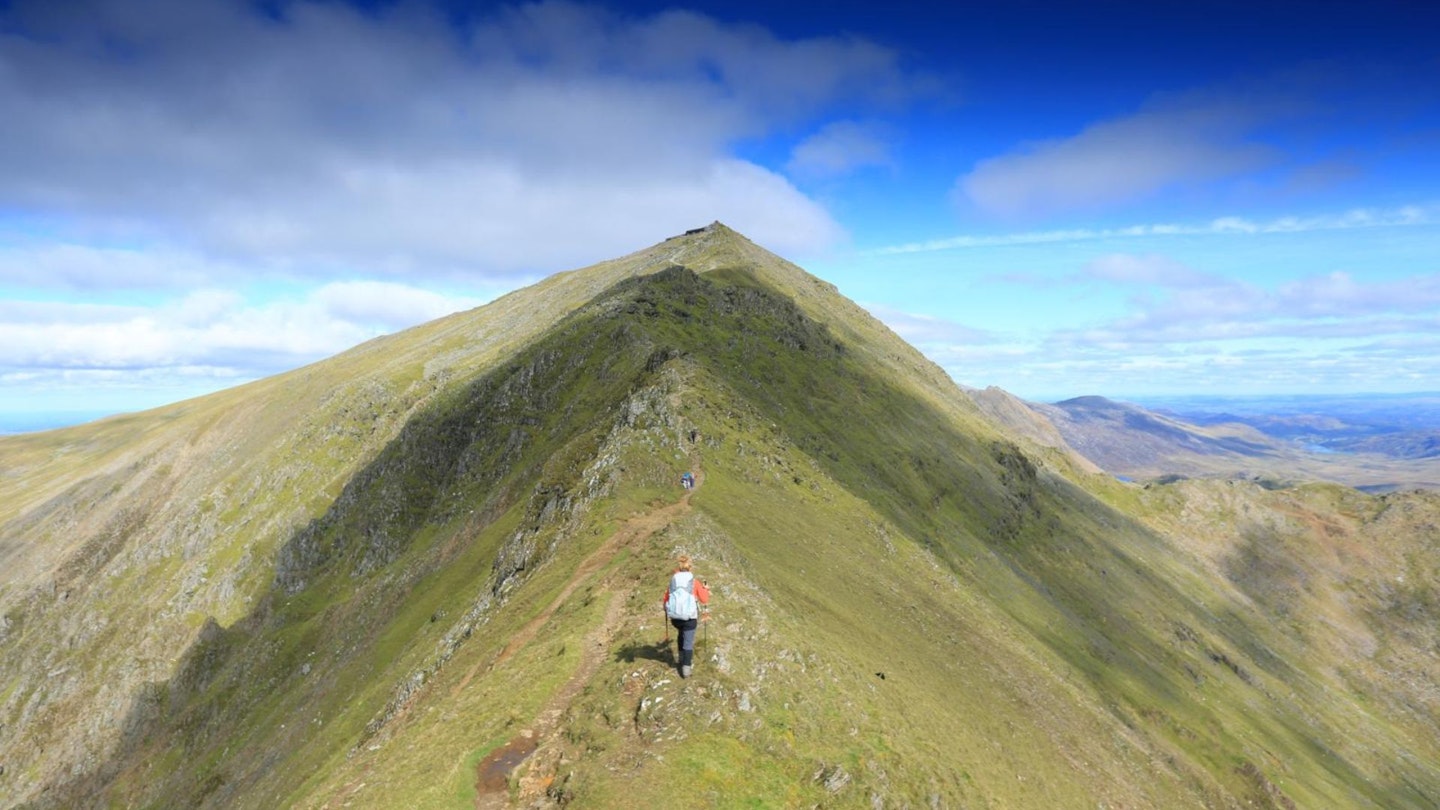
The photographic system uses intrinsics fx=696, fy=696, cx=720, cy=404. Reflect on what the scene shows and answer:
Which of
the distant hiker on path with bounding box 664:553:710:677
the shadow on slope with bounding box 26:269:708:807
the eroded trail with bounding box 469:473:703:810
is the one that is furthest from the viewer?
the shadow on slope with bounding box 26:269:708:807

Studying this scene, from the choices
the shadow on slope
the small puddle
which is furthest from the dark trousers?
the shadow on slope

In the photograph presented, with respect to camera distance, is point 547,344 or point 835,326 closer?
point 547,344

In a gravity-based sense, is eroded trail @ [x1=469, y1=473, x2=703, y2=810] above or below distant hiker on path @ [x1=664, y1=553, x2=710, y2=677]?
below

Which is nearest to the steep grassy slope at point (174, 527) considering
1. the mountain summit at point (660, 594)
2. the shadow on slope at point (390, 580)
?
the mountain summit at point (660, 594)

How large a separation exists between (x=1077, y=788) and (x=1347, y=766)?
85231mm

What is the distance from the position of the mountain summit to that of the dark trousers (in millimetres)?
1062

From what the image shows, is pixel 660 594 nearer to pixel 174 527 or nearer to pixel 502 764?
pixel 502 764

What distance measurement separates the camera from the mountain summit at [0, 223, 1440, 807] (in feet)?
84.7

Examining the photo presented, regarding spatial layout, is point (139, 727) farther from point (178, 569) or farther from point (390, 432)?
point (390, 432)

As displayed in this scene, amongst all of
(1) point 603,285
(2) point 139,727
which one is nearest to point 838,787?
(2) point 139,727

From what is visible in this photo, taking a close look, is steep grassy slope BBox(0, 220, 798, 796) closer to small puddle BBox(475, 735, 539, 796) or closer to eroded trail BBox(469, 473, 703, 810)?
eroded trail BBox(469, 473, 703, 810)

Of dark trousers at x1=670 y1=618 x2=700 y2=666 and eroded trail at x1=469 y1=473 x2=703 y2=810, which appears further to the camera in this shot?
dark trousers at x1=670 y1=618 x2=700 y2=666

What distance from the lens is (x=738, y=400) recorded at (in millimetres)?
72312

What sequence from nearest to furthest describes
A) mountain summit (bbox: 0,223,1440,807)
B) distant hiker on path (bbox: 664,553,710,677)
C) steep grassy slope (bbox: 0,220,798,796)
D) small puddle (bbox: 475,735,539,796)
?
small puddle (bbox: 475,735,539,796), distant hiker on path (bbox: 664,553,710,677), mountain summit (bbox: 0,223,1440,807), steep grassy slope (bbox: 0,220,798,796)
